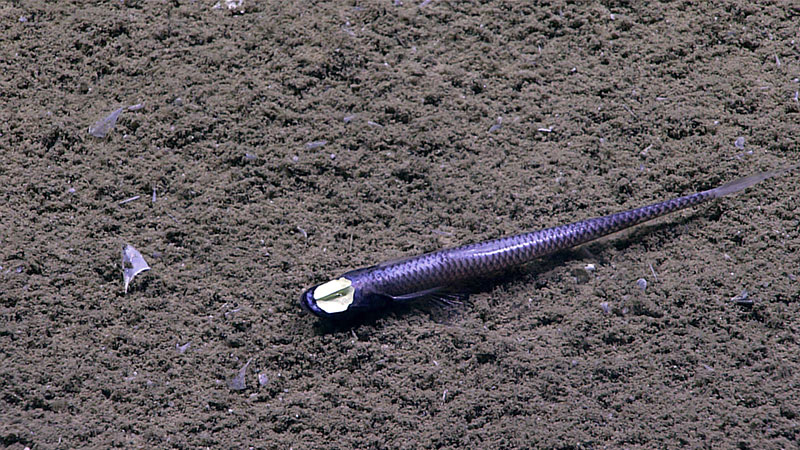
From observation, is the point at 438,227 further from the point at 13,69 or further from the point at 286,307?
the point at 13,69

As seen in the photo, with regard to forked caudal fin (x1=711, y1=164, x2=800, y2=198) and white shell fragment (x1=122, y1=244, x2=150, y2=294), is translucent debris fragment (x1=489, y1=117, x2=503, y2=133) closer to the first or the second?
forked caudal fin (x1=711, y1=164, x2=800, y2=198)

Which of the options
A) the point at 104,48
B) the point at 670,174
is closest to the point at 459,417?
the point at 670,174

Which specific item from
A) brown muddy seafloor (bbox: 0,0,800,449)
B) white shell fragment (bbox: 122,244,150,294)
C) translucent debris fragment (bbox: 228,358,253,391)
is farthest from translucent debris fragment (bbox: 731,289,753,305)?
white shell fragment (bbox: 122,244,150,294)

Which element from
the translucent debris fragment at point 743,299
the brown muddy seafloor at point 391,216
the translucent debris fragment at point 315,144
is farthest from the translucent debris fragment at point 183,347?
the translucent debris fragment at point 743,299

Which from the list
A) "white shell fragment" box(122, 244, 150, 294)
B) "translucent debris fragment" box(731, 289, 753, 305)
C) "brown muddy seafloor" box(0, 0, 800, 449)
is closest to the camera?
"brown muddy seafloor" box(0, 0, 800, 449)

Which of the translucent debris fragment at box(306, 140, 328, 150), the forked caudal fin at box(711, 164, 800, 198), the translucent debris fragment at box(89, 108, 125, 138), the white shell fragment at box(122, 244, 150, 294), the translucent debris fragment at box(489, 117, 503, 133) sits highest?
the translucent debris fragment at box(89, 108, 125, 138)
